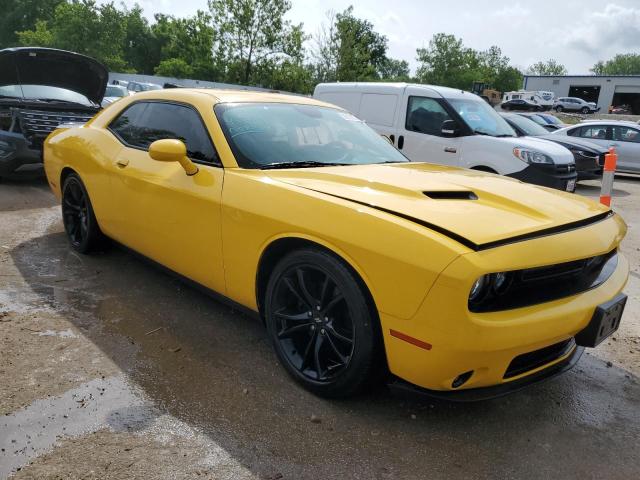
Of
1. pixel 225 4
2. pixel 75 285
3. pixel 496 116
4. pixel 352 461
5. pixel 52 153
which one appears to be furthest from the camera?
pixel 225 4

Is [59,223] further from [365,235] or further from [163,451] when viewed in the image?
[365,235]

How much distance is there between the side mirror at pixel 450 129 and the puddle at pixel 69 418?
5610mm

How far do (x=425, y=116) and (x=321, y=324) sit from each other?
18.6 ft

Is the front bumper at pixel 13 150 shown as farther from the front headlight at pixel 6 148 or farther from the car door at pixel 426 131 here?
the car door at pixel 426 131

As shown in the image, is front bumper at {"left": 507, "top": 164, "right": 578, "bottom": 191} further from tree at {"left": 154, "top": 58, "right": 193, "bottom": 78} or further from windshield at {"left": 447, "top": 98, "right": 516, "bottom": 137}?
tree at {"left": 154, "top": 58, "right": 193, "bottom": 78}

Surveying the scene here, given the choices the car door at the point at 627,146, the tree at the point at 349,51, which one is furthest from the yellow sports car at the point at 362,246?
the tree at the point at 349,51

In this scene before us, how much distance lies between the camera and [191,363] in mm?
2889

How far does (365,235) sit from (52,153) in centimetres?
384

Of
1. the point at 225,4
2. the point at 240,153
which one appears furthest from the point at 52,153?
the point at 225,4

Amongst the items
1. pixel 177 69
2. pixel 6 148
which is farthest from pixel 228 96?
pixel 177 69

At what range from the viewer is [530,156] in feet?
23.2

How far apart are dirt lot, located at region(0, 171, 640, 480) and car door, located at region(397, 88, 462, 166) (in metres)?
4.16

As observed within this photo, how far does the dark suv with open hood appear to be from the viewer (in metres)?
6.77

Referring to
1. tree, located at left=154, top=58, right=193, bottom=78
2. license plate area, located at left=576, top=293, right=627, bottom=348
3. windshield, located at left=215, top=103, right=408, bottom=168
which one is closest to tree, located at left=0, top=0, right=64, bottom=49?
tree, located at left=154, top=58, right=193, bottom=78
